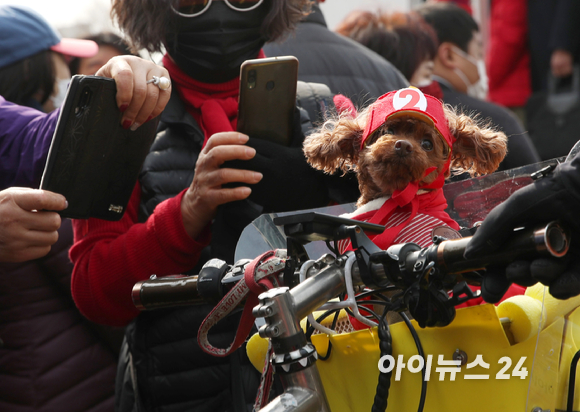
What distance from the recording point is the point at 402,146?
1.31 metres

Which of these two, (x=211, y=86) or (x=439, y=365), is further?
(x=211, y=86)

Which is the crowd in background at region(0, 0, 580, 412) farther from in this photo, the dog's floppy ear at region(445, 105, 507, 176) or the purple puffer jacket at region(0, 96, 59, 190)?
the dog's floppy ear at region(445, 105, 507, 176)

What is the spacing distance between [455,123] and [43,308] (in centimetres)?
155

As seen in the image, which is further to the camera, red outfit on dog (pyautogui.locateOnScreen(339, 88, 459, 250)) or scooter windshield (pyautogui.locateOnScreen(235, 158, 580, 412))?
red outfit on dog (pyautogui.locateOnScreen(339, 88, 459, 250))

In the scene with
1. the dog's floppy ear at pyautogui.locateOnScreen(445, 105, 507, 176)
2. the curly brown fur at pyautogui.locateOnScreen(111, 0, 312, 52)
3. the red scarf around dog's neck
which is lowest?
the red scarf around dog's neck

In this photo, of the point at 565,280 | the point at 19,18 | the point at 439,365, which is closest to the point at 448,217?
the point at 439,365

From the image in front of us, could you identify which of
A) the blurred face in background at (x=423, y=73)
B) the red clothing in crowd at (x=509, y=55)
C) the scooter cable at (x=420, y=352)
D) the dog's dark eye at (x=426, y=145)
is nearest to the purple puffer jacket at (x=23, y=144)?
the dog's dark eye at (x=426, y=145)

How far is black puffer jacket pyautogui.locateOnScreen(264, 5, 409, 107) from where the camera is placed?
89.8 inches

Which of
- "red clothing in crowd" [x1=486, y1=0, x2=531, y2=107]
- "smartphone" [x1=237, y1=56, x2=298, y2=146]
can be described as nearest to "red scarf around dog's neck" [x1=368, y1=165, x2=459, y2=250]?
"smartphone" [x1=237, y1=56, x2=298, y2=146]

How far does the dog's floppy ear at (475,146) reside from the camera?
1.41 metres

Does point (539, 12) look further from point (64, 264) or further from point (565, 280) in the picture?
point (565, 280)

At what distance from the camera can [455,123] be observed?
1.45 m

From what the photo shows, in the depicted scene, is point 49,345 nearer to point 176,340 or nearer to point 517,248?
point 176,340

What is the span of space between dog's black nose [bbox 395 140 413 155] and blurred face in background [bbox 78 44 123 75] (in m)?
2.46
